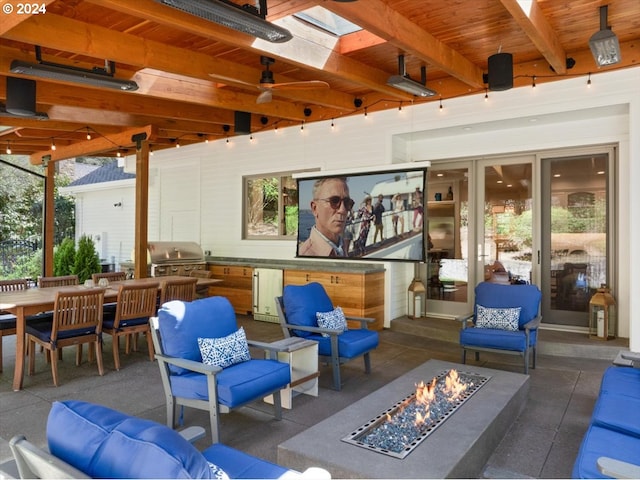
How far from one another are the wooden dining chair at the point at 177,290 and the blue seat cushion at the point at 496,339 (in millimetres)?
3376

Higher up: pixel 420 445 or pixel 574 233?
pixel 574 233

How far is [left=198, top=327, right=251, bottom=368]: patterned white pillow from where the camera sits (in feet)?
11.5

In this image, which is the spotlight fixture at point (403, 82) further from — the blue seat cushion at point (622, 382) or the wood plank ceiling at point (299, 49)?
the blue seat cushion at point (622, 382)

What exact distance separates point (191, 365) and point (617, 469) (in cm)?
252

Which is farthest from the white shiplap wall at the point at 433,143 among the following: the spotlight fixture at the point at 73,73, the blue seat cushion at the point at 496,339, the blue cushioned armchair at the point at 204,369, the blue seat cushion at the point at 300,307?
the blue cushioned armchair at the point at 204,369

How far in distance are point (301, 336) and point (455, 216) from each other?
3.52m

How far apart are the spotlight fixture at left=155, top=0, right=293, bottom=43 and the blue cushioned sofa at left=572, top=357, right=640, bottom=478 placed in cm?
325

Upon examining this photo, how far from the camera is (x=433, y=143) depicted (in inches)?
282

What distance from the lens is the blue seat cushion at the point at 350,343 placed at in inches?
176

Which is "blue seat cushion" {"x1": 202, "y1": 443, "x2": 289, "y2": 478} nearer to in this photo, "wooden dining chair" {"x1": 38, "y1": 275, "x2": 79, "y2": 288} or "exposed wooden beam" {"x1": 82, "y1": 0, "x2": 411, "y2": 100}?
"exposed wooden beam" {"x1": 82, "y1": 0, "x2": 411, "y2": 100}

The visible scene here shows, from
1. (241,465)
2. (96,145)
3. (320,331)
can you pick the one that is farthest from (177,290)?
(96,145)

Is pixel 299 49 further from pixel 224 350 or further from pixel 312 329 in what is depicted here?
pixel 224 350

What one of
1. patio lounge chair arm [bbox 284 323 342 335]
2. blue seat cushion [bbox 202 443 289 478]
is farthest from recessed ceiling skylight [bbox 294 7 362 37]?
blue seat cushion [bbox 202 443 289 478]

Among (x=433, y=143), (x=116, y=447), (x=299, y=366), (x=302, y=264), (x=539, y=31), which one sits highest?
(x=539, y=31)
